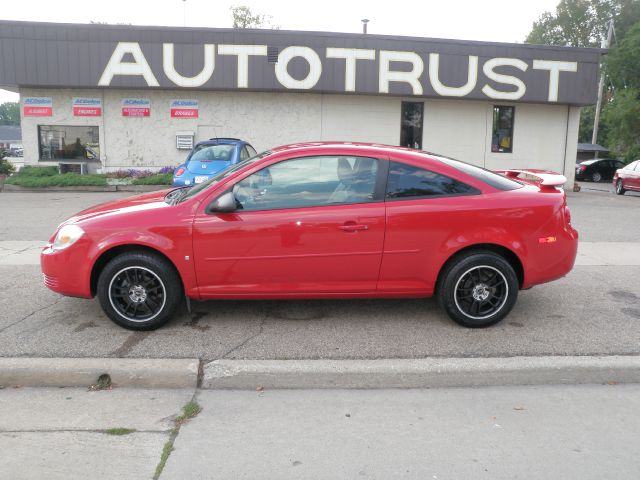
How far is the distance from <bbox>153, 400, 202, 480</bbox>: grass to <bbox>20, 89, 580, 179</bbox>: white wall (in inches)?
619

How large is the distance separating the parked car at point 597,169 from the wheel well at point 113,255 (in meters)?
30.9

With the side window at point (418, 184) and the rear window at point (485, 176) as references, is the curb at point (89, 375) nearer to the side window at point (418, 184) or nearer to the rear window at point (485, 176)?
the side window at point (418, 184)

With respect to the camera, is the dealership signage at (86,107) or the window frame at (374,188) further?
the dealership signage at (86,107)

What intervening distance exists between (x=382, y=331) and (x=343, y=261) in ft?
2.36

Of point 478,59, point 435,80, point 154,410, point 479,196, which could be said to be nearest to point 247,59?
point 435,80

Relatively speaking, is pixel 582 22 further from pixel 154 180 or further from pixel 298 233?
pixel 298 233

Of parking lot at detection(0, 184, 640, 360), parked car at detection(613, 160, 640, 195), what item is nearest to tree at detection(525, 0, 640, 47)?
parked car at detection(613, 160, 640, 195)

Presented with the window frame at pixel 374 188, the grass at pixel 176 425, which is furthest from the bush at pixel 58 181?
the grass at pixel 176 425

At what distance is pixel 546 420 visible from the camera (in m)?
3.60

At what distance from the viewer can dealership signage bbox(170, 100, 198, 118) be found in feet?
60.1

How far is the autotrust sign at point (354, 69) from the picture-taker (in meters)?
17.0

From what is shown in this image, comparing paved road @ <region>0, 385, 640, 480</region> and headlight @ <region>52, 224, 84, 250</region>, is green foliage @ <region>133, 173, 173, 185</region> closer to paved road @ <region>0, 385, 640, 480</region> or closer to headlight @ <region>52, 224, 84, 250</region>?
headlight @ <region>52, 224, 84, 250</region>

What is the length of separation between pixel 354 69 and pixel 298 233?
545 inches

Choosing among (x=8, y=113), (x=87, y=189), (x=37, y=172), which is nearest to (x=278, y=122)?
(x=87, y=189)
